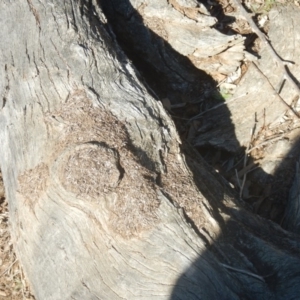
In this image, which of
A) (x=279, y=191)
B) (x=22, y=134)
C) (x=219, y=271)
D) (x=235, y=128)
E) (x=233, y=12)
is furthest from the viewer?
(x=233, y=12)

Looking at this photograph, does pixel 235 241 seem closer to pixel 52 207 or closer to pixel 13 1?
pixel 52 207

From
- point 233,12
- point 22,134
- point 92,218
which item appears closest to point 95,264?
point 92,218

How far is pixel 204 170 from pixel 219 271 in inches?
34.4

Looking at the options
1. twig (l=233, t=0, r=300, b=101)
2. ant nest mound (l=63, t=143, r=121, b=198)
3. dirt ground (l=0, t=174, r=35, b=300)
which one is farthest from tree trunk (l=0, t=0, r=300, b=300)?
twig (l=233, t=0, r=300, b=101)

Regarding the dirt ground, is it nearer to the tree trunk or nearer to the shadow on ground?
the tree trunk

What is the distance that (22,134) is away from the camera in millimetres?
3307

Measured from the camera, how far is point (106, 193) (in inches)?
114

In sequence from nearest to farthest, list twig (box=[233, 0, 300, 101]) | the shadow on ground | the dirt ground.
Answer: the shadow on ground → the dirt ground → twig (box=[233, 0, 300, 101])

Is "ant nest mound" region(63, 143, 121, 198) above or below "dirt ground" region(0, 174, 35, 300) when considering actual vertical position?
above

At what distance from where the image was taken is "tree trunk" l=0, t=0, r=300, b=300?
2.86 metres

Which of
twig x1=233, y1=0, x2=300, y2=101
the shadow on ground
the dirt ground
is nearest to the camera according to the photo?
the shadow on ground

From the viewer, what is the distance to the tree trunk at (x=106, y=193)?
9.37 feet

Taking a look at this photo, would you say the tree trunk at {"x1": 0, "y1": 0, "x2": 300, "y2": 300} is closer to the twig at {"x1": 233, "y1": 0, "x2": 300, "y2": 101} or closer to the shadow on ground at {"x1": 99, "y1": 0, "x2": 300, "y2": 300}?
the shadow on ground at {"x1": 99, "y1": 0, "x2": 300, "y2": 300}

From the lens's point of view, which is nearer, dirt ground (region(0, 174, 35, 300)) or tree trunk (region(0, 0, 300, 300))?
tree trunk (region(0, 0, 300, 300))
